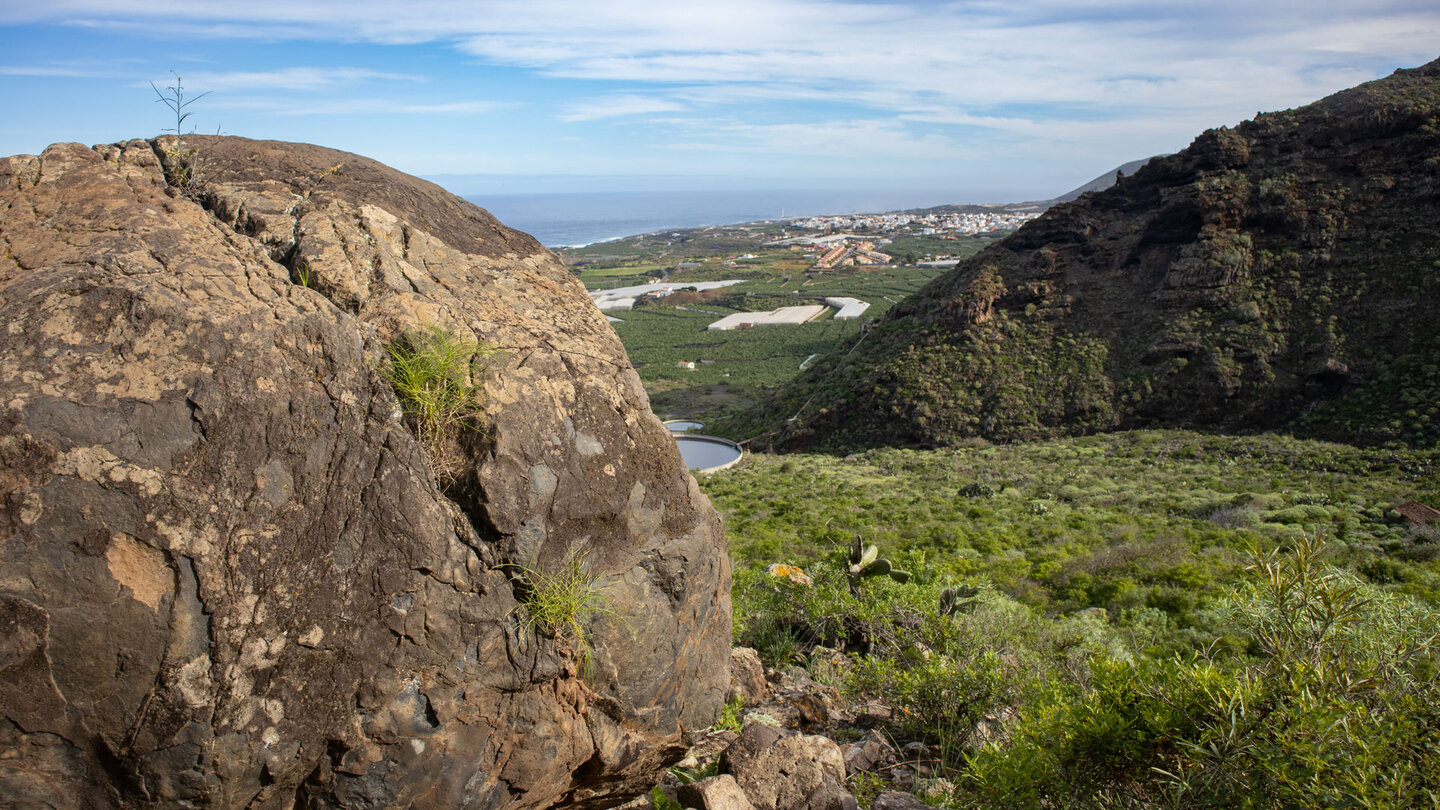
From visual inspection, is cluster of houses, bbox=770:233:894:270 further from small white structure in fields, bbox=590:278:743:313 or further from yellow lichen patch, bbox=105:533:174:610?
yellow lichen patch, bbox=105:533:174:610

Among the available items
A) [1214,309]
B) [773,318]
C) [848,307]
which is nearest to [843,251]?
[848,307]

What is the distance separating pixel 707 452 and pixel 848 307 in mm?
54792

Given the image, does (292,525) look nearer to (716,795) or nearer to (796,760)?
(716,795)

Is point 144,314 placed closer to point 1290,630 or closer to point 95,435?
point 95,435

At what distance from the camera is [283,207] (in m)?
4.33

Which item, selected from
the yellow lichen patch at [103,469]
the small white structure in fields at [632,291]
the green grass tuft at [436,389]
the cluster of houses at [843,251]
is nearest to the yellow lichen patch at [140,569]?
the yellow lichen patch at [103,469]

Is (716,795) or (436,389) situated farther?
(716,795)

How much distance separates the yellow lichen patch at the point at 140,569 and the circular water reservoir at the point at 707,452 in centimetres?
2142

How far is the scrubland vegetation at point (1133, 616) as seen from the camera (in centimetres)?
303

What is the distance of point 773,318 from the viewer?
254 ft

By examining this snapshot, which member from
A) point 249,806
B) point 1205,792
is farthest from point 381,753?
point 1205,792

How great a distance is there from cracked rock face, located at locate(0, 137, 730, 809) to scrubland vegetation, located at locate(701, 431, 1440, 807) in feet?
7.01

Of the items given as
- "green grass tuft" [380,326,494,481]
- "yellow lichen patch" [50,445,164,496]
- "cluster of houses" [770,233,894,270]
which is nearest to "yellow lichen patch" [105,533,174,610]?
"yellow lichen patch" [50,445,164,496]

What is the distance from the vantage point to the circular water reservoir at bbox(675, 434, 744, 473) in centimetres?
2622
